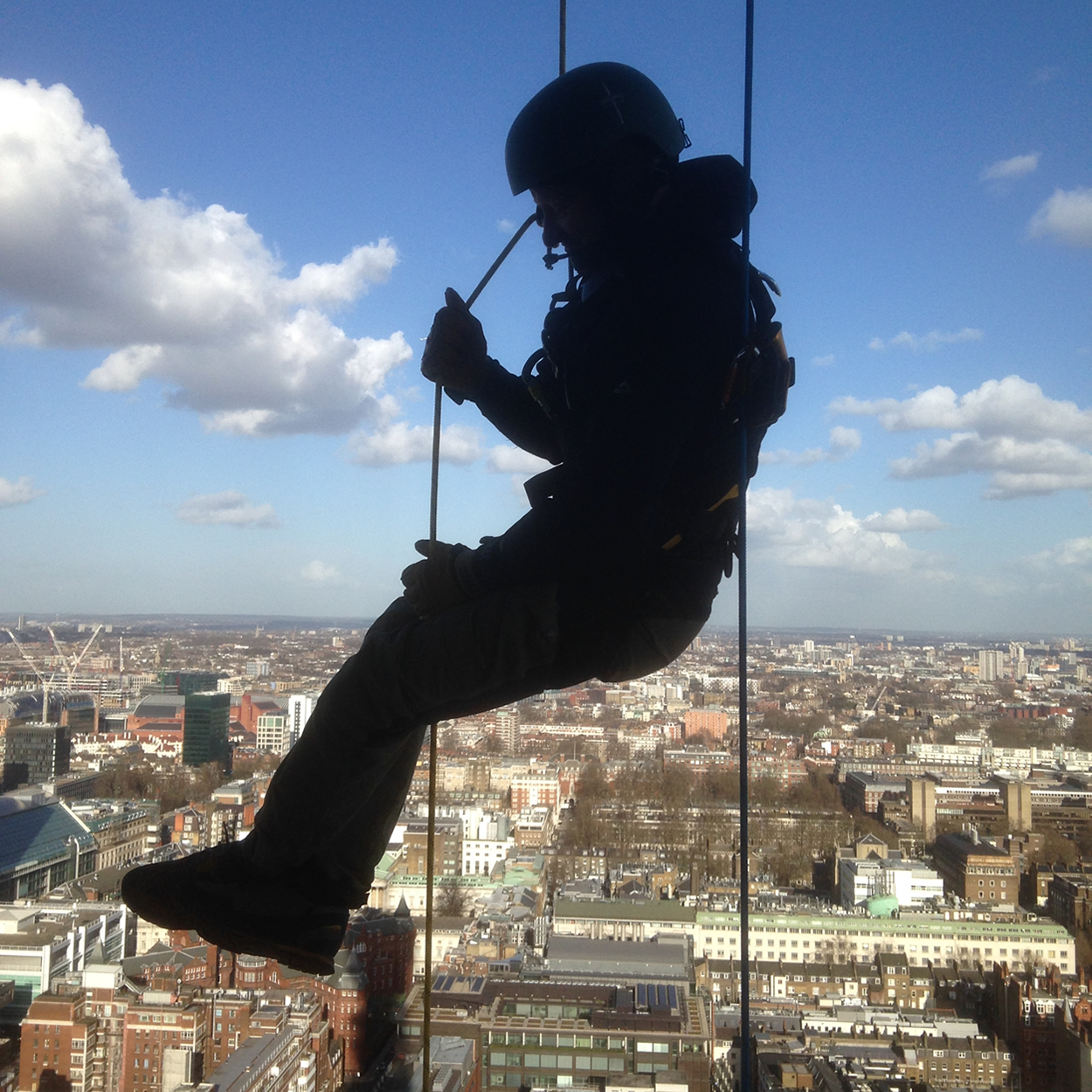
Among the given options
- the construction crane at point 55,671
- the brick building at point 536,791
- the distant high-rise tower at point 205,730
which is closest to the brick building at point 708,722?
the brick building at point 536,791

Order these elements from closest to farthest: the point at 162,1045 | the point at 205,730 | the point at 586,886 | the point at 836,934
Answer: the point at 162,1045
the point at 836,934
the point at 586,886
the point at 205,730

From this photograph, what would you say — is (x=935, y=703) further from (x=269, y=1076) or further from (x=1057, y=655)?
(x=269, y=1076)

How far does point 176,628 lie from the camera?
18766 mm

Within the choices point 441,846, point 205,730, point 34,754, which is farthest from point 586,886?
point 34,754

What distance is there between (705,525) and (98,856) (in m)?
7.66

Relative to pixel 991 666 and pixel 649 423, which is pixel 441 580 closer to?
pixel 649 423

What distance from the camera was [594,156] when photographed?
87 cm

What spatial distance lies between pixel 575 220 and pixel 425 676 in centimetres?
42

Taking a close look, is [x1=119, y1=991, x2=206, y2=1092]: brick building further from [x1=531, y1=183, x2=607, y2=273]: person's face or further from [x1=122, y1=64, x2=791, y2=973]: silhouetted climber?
[x1=531, y1=183, x2=607, y2=273]: person's face

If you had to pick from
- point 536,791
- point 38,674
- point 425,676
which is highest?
point 425,676

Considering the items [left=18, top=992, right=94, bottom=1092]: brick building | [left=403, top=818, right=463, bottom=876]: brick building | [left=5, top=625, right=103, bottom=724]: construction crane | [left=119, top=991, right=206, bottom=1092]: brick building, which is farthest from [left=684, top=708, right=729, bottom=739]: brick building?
[left=18, top=992, right=94, bottom=1092]: brick building

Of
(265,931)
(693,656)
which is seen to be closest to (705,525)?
(265,931)

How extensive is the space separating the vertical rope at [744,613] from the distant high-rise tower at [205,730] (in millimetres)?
10325

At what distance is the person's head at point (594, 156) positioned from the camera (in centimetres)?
87
